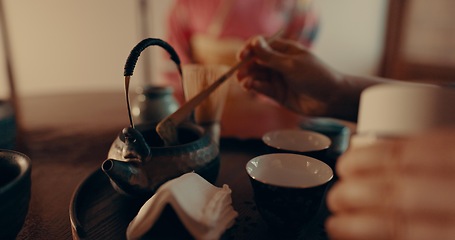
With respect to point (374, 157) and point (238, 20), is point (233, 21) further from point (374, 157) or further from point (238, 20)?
point (374, 157)

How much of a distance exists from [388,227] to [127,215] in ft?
1.20

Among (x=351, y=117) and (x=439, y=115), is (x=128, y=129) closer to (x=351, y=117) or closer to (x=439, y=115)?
(x=439, y=115)

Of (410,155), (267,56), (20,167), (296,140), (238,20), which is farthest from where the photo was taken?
(238,20)

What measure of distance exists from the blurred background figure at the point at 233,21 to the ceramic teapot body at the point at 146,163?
1259mm

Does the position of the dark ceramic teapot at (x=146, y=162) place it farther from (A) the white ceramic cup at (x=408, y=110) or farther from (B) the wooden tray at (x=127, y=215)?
(A) the white ceramic cup at (x=408, y=110)

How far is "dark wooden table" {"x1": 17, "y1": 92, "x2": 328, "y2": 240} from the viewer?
0.53m

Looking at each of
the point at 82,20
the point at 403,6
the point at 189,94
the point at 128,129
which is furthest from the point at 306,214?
the point at 403,6

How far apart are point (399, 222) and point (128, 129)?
0.34 m

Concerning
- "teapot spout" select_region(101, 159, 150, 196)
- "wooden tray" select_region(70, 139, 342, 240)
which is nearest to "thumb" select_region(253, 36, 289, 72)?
"wooden tray" select_region(70, 139, 342, 240)

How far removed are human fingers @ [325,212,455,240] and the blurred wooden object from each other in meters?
2.57

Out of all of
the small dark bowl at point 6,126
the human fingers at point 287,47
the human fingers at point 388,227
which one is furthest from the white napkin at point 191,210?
the human fingers at point 287,47

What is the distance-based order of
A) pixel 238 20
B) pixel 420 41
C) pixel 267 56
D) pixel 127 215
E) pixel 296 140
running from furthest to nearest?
pixel 420 41 → pixel 238 20 → pixel 267 56 → pixel 296 140 → pixel 127 215

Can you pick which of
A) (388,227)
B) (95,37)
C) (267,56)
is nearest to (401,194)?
(388,227)

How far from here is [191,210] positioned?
0.39m
